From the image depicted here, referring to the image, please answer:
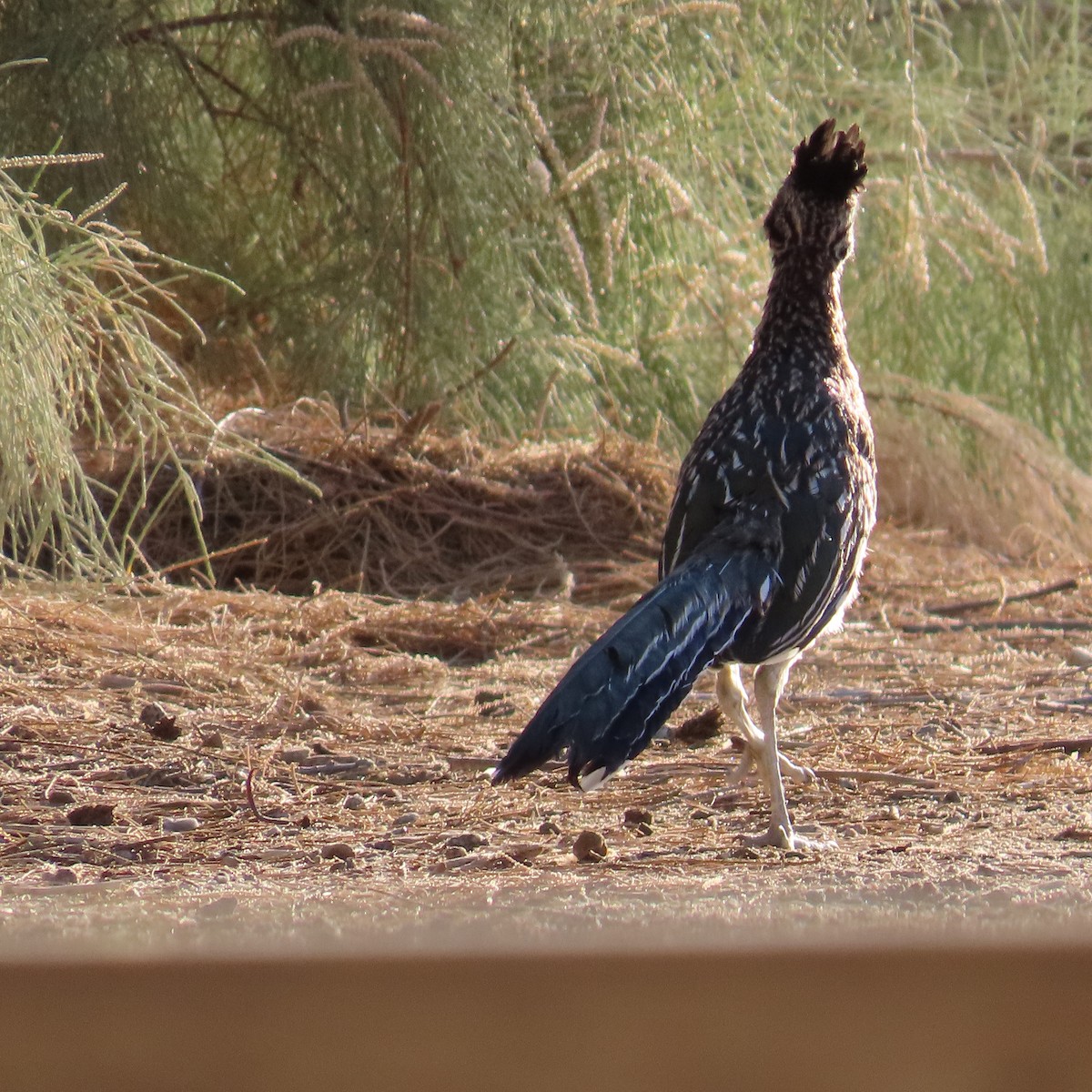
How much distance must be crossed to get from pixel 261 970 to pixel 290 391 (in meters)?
5.48

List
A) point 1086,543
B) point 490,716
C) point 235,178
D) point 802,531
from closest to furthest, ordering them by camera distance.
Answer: point 802,531
point 490,716
point 235,178
point 1086,543

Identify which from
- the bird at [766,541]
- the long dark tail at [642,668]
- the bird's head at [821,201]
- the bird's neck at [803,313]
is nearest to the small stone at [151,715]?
the bird at [766,541]

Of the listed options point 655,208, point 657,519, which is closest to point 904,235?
point 655,208

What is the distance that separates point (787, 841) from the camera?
276 cm

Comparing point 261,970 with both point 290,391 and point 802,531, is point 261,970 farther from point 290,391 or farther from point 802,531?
point 290,391

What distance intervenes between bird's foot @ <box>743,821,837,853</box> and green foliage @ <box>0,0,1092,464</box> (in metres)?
3.52

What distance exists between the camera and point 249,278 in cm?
640

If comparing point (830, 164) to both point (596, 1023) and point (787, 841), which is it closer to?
point (787, 841)

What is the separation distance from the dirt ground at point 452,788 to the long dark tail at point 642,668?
0.21 m

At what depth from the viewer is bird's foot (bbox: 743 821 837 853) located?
2.74 m

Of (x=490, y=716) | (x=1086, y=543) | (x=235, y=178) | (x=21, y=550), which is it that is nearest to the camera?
(x=490, y=716)

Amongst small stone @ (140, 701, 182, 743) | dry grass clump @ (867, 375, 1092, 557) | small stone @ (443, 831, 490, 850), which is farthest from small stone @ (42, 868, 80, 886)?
dry grass clump @ (867, 375, 1092, 557)

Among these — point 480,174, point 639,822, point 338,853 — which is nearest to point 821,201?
point 639,822

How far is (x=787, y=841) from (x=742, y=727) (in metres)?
0.36
